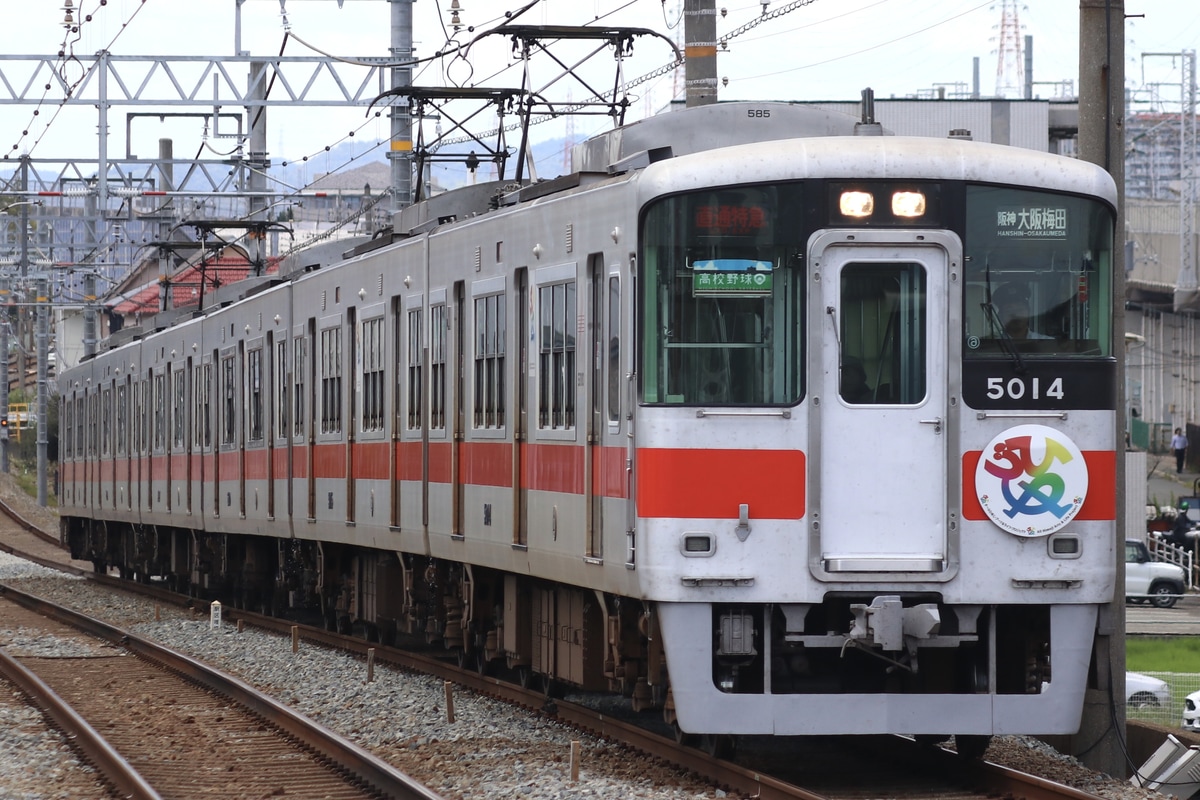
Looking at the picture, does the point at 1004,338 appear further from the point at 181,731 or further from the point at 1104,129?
the point at 181,731

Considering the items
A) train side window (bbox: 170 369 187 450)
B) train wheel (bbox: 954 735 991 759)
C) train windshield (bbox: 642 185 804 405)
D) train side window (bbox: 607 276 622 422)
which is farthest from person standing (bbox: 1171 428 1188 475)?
train windshield (bbox: 642 185 804 405)

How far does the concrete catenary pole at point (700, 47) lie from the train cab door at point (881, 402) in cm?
651

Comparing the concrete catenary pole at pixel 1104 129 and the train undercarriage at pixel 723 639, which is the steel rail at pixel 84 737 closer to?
the train undercarriage at pixel 723 639

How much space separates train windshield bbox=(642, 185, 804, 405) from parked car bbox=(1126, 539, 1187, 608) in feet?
80.3

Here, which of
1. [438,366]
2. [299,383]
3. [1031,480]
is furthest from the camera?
[299,383]

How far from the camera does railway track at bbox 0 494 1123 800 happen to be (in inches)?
336

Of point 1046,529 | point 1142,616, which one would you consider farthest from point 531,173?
point 1142,616

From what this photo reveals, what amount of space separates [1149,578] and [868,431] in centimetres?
2488

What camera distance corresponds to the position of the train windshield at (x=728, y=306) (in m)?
8.80

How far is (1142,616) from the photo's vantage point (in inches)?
1152

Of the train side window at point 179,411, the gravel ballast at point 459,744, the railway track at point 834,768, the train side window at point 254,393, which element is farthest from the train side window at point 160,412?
Result: the railway track at point 834,768

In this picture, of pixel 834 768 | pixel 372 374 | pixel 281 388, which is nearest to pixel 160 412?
pixel 281 388

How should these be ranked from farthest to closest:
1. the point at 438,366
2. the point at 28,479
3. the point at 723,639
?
the point at 28,479 → the point at 438,366 → the point at 723,639

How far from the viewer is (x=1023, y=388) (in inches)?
349
